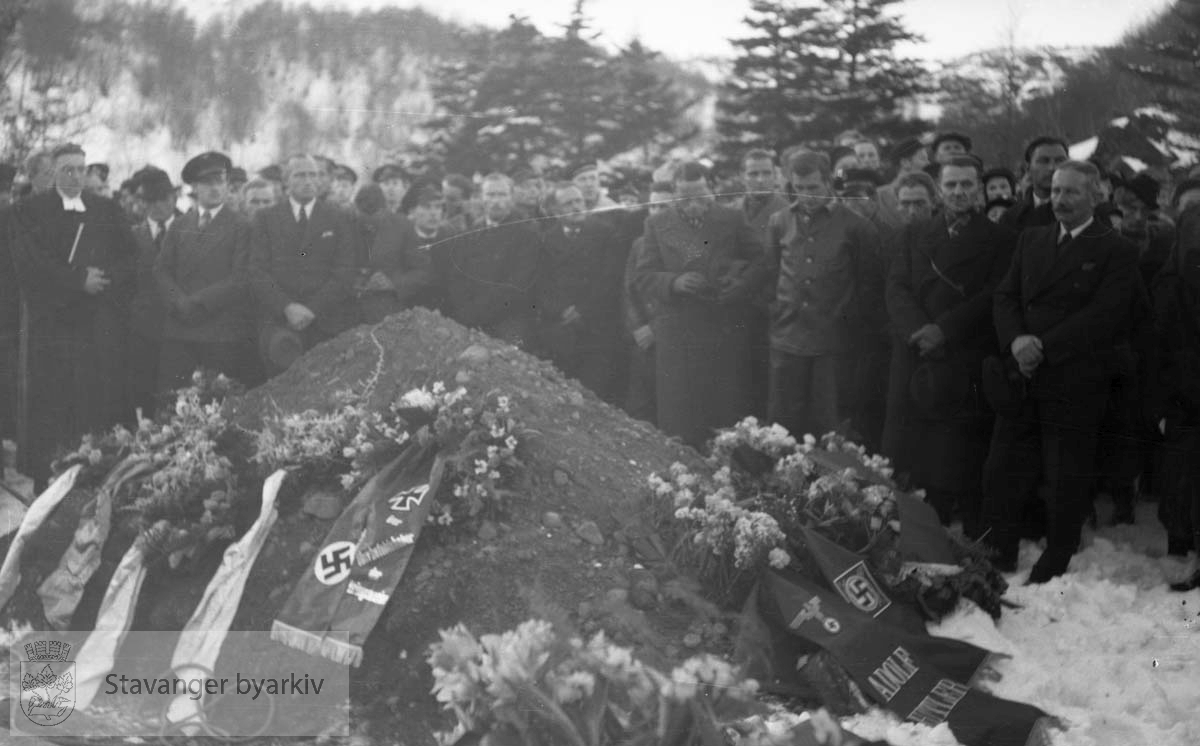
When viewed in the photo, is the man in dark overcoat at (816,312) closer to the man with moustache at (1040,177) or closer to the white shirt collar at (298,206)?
the man with moustache at (1040,177)

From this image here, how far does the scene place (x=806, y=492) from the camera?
134 inches

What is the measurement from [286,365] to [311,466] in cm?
37

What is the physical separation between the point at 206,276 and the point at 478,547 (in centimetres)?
124

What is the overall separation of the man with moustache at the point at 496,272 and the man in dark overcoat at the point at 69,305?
3.53ft

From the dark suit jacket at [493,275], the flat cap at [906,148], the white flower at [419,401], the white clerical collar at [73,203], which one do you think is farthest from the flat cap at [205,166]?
the flat cap at [906,148]

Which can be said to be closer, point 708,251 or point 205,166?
point 708,251

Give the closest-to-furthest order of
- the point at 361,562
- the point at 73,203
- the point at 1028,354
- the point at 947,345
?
1. the point at 361,562
2. the point at 1028,354
3. the point at 947,345
4. the point at 73,203

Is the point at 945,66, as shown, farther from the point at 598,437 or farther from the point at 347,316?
the point at 347,316

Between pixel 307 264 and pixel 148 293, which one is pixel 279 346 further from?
pixel 148 293

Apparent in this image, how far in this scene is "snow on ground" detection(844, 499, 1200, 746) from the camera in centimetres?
313

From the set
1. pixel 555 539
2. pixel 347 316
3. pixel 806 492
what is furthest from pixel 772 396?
pixel 347 316

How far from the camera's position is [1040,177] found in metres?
3.44

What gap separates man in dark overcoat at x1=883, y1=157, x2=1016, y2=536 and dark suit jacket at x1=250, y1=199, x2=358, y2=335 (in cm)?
159

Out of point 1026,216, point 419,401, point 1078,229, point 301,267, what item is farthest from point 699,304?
point 301,267
